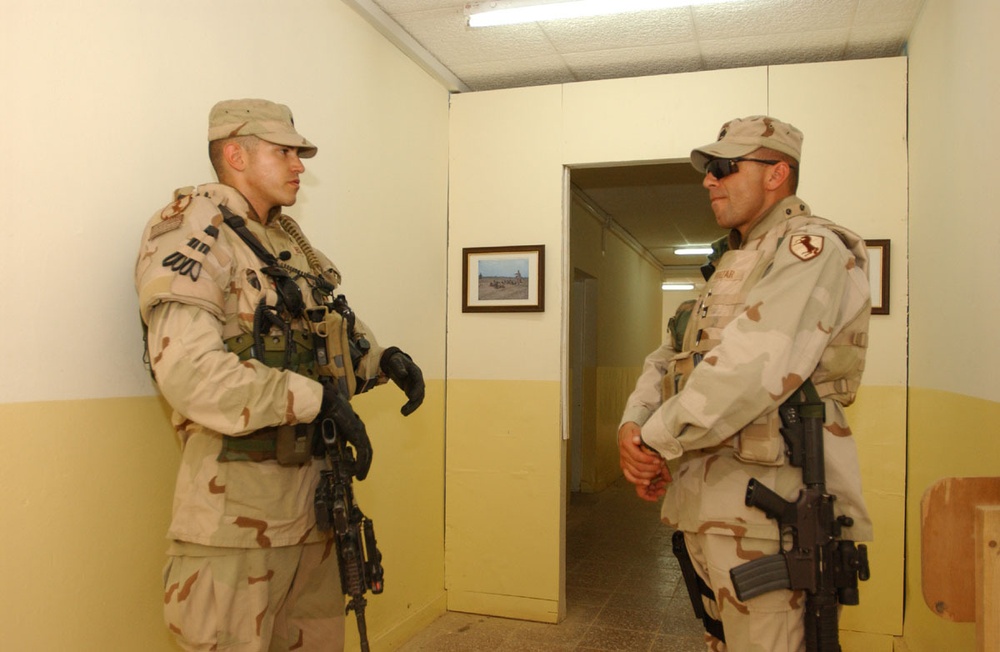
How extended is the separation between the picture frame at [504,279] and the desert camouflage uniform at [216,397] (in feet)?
6.83

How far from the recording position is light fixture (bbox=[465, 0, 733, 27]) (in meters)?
2.97

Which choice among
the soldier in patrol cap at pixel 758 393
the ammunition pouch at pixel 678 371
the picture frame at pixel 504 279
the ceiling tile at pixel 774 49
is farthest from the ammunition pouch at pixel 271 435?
the ceiling tile at pixel 774 49

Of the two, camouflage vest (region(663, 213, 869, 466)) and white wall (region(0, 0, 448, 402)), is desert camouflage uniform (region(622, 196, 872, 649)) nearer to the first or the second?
camouflage vest (region(663, 213, 869, 466))

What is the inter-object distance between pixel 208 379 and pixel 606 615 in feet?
9.73

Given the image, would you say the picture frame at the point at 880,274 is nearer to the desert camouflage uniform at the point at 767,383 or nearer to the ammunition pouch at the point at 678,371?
the desert camouflage uniform at the point at 767,383

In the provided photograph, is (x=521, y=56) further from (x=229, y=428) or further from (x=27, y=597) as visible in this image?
(x=27, y=597)

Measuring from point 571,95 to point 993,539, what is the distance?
10.7 feet

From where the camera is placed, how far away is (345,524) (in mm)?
1878

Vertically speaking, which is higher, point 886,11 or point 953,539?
point 886,11

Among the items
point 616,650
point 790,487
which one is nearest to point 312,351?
point 790,487

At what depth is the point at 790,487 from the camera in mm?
1933

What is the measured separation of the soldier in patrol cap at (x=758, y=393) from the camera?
6.17ft

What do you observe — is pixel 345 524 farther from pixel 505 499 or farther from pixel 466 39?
pixel 466 39

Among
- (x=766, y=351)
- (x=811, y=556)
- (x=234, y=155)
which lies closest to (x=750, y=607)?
(x=811, y=556)
